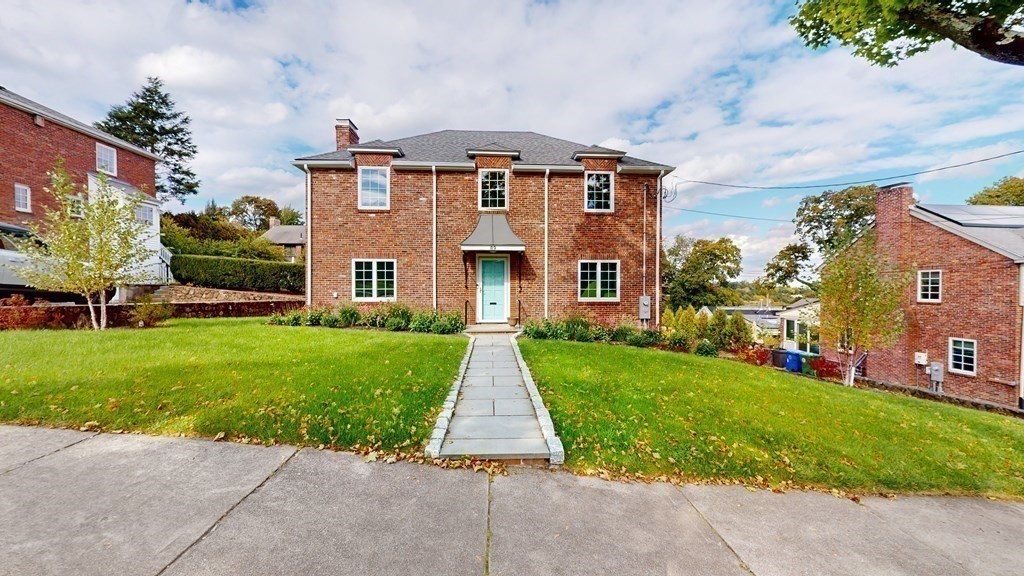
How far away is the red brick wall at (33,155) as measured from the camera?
1568cm

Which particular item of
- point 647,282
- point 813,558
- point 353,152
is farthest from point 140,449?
point 647,282

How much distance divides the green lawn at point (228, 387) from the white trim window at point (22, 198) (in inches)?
554

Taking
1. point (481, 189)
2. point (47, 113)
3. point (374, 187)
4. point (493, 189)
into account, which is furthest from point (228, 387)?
point (47, 113)

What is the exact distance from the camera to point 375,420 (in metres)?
4.62

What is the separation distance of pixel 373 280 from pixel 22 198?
1748 cm

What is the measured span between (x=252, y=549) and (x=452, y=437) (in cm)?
217

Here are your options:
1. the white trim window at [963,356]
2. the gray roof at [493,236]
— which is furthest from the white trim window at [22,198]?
the white trim window at [963,356]

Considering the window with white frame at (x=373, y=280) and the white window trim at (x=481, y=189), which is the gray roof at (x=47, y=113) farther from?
the white window trim at (x=481, y=189)

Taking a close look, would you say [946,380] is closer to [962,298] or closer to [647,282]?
[962,298]

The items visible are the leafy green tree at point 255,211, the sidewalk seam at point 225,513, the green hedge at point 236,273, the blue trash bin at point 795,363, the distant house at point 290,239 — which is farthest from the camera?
the leafy green tree at point 255,211

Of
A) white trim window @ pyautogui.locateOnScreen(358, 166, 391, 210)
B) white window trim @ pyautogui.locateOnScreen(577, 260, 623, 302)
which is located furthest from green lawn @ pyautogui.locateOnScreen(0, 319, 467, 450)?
white window trim @ pyautogui.locateOnScreen(577, 260, 623, 302)

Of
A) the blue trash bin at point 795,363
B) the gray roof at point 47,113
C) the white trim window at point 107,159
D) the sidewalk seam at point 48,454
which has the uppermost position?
the gray roof at point 47,113

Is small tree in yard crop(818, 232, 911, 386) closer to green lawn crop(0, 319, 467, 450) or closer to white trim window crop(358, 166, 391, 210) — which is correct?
green lawn crop(0, 319, 467, 450)

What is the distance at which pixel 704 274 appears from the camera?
35.3 metres
